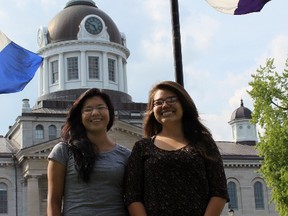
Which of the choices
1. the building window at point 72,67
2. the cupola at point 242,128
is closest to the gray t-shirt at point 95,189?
the building window at point 72,67

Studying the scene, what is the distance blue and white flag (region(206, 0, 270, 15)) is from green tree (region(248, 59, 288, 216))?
69.2 feet

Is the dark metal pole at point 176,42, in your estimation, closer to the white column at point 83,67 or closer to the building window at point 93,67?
the white column at point 83,67

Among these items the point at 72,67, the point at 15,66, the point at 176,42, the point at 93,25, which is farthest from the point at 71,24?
the point at 176,42

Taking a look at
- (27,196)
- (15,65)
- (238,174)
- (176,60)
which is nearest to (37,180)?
(27,196)

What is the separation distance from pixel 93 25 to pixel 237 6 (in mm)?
53556

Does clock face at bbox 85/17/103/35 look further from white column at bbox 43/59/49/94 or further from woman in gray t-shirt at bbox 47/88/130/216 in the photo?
woman in gray t-shirt at bbox 47/88/130/216

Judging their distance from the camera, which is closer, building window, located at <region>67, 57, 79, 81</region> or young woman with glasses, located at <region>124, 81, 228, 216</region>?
young woman with glasses, located at <region>124, 81, 228, 216</region>

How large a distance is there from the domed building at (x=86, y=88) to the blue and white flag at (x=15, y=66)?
42550 millimetres

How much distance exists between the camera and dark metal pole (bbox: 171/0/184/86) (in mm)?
9180

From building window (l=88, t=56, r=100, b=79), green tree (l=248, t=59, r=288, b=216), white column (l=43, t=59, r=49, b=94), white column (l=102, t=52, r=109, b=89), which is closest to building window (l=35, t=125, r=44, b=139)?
white column (l=43, t=59, r=49, b=94)

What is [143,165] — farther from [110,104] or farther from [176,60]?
[176,60]

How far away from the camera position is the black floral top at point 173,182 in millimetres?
6164

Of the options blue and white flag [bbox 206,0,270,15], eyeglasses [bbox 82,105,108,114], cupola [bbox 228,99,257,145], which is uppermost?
cupola [bbox 228,99,257,145]

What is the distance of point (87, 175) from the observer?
6.42 m
